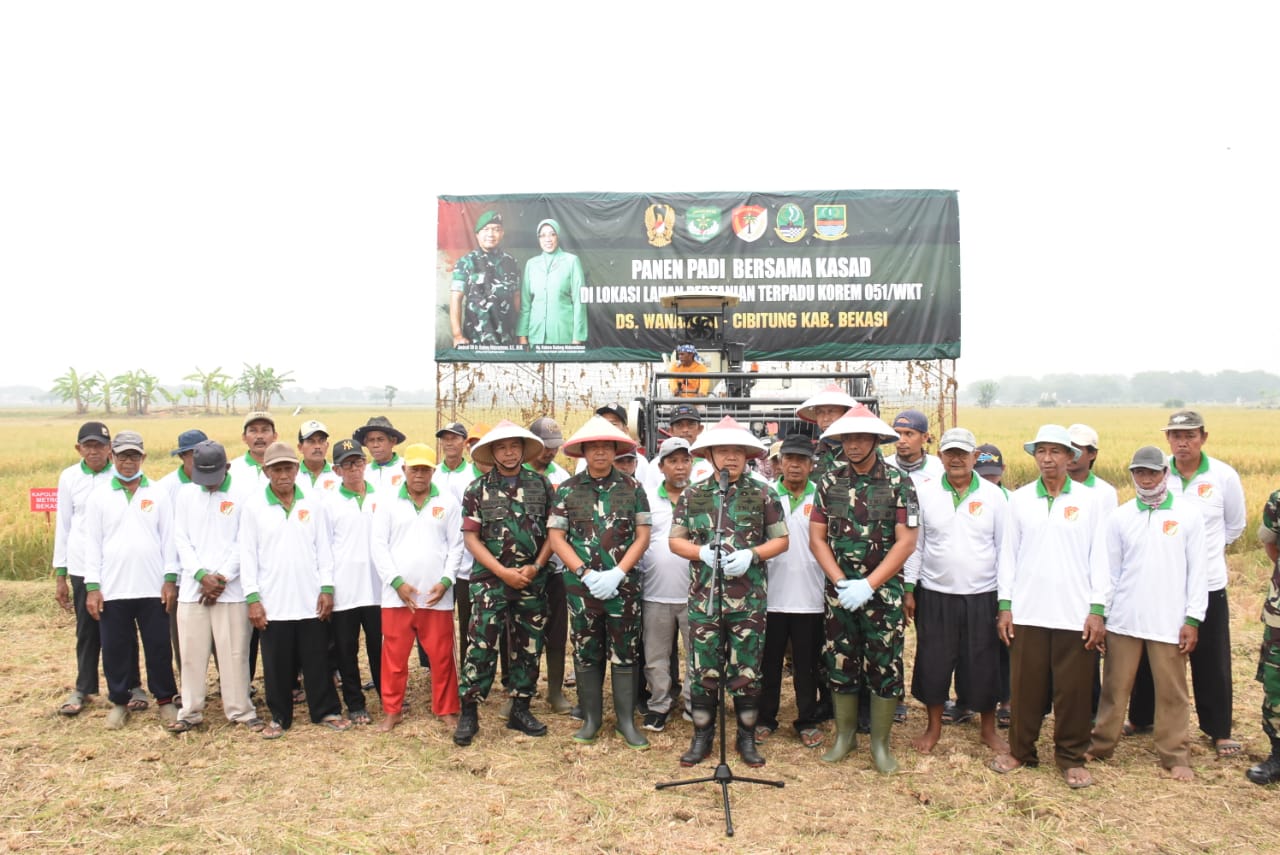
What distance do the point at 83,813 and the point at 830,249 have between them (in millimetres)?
9660

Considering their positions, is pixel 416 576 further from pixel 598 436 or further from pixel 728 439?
pixel 728 439

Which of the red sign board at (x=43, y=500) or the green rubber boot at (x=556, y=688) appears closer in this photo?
the green rubber boot at (x=556, y=688)

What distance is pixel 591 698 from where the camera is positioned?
4.49 metres

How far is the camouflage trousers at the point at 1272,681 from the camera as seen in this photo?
3.97m

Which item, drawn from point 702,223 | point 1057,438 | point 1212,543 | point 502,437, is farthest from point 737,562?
point 702,223

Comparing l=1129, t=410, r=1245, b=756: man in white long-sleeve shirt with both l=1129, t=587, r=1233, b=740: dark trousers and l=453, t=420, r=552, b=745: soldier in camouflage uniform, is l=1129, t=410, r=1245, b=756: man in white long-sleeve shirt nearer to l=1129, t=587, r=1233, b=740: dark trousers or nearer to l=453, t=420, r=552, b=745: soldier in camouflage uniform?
l=1129, t=587, r=1233, b=740: dark trousers

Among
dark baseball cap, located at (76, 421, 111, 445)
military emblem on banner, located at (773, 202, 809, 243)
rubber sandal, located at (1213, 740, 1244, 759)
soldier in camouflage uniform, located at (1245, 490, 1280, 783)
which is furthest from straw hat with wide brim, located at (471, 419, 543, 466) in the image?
military emblem on banner, located at (773, 202, 809, 243)

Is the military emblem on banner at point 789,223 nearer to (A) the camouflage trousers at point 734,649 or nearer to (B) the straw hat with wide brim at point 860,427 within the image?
(B) the straw hat with wide brim at point 860,427

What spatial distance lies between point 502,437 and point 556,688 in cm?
157

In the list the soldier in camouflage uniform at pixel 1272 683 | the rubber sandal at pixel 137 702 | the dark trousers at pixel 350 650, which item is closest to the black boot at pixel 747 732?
the dark trousers at pixel 350 650

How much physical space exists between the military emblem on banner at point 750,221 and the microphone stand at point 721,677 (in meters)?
7.66

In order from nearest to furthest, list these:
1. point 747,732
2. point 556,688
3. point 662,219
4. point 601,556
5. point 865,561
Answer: point 865,561 → point 747,732 → point 601,556 → point 556,688 → point 662,219

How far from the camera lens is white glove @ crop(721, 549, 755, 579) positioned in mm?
3908

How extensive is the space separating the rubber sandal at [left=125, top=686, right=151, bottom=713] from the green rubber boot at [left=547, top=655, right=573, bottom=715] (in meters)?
2.35
